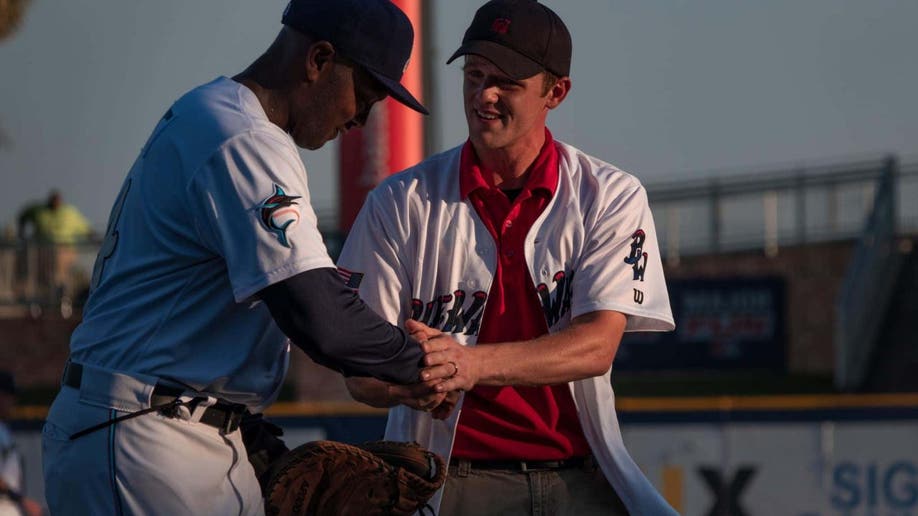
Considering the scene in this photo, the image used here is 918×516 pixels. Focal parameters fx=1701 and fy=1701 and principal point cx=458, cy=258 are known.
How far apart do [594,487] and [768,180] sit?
19.4 meters

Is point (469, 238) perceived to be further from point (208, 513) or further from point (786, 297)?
point (786, 297)

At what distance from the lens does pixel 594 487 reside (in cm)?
495

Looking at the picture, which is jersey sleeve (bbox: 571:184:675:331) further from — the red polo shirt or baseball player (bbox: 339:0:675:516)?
the red polo shirt

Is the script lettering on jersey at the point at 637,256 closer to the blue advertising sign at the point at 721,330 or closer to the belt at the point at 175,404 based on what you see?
the belt at the point at 175,404

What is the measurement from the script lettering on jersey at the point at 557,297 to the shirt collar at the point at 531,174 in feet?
0.86

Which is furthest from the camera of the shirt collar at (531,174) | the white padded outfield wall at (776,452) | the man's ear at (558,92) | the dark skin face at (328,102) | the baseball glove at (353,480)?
the white padded outfield wall at (776,452)

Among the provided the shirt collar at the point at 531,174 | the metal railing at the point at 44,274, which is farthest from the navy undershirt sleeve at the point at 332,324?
the metal railing at the point at 44,274

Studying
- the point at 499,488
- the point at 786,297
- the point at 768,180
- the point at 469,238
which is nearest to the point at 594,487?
the point at 499,488

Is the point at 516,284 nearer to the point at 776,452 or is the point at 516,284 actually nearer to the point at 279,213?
the point at 279,213

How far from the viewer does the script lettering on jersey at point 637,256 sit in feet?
16.1

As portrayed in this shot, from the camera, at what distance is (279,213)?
395cm

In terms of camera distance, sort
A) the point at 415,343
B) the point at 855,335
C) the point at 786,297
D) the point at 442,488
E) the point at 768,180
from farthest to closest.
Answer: the point at 768,180
the point at 786,297
the point at 855,335
the point at 442,488
the point at 415,343

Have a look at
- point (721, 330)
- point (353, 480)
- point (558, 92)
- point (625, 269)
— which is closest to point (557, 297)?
point (625, 269)

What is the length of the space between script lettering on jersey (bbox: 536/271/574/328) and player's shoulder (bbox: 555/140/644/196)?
29cm
